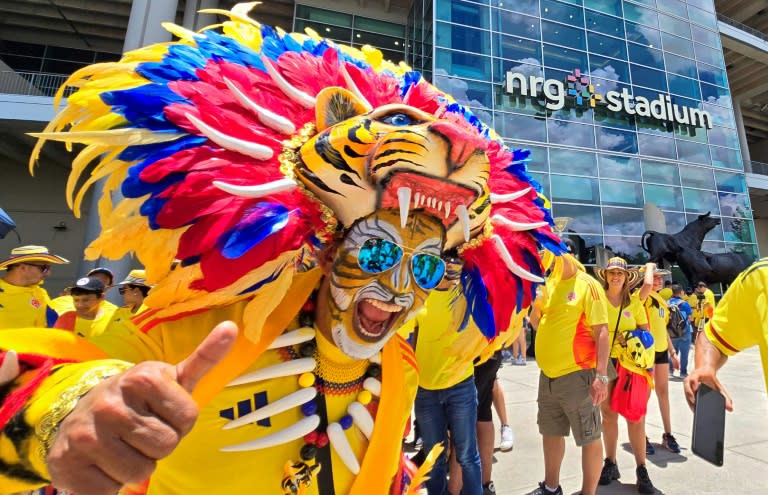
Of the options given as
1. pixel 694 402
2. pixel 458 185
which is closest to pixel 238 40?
pixel 458 185

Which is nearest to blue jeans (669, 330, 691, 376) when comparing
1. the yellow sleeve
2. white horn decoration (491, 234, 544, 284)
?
white horn decoration (491, 234, 544, 284)

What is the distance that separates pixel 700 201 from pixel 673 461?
50.0ft

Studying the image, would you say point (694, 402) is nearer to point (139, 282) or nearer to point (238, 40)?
point (238, 40)

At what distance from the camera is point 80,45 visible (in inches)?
561

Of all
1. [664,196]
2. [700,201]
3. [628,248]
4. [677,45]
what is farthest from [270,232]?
[677,45]

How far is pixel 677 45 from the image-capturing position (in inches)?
636

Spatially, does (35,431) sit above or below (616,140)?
below

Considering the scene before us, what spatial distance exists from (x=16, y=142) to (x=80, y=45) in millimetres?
4888

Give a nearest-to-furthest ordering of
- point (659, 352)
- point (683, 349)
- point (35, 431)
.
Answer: point (35, 431) → point (659, 352) → point (683, 349)

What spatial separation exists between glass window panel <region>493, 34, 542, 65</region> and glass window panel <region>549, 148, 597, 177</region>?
329cm

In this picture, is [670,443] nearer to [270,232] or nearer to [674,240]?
[270,232]

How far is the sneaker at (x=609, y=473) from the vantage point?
310 cm

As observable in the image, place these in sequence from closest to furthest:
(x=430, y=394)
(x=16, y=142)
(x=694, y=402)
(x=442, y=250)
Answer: (x=442, y=250) < (x=694, y=402) < (x=430, y=394) < (x=16, y=142)

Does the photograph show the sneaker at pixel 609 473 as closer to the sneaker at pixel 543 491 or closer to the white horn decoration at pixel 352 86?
the sneaker at pixel 543 491
